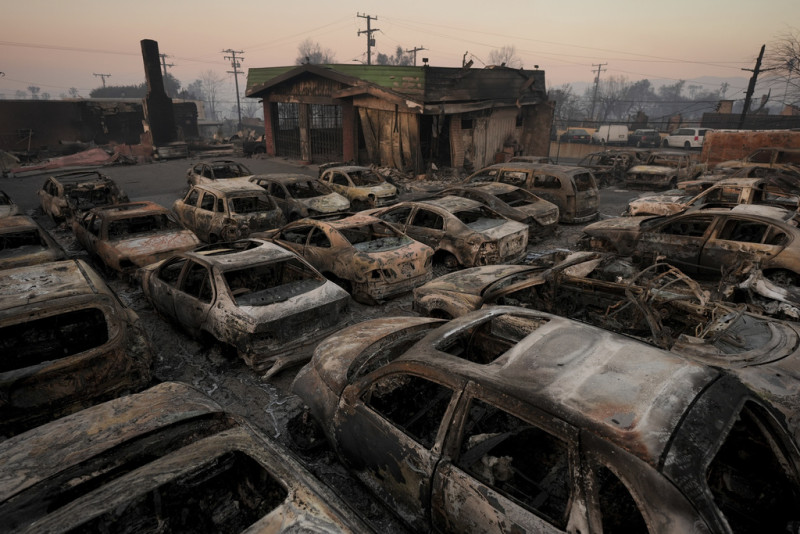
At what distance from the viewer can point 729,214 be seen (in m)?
6.91

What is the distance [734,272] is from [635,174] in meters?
12.7

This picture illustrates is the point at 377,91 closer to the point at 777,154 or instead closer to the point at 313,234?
the point at 313,234

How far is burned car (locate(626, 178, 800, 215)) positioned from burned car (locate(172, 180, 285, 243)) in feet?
29.7

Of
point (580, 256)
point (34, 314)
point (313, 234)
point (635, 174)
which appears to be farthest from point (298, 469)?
point (635, 174)

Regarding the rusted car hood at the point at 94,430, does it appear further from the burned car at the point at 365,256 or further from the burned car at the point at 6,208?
the burned car at the point at 6,208

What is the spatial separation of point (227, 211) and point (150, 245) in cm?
199

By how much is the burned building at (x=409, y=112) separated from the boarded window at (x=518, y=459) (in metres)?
16.7

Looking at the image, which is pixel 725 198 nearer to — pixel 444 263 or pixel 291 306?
pixel 444 263

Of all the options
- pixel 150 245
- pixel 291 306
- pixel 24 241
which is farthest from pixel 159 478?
pixel 24 241

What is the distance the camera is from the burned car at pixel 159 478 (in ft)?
7.31

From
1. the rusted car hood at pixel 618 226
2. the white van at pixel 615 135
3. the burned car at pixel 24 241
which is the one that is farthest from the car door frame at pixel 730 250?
the white van at pixel 615 135

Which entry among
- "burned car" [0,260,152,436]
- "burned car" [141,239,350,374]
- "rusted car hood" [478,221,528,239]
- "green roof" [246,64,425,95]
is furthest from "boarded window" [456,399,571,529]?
"green roof" [246,64,425,95]

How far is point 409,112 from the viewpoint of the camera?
64.2 ft

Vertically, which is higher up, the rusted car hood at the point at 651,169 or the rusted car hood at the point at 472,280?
the rusted car hood at the point at 651,169
